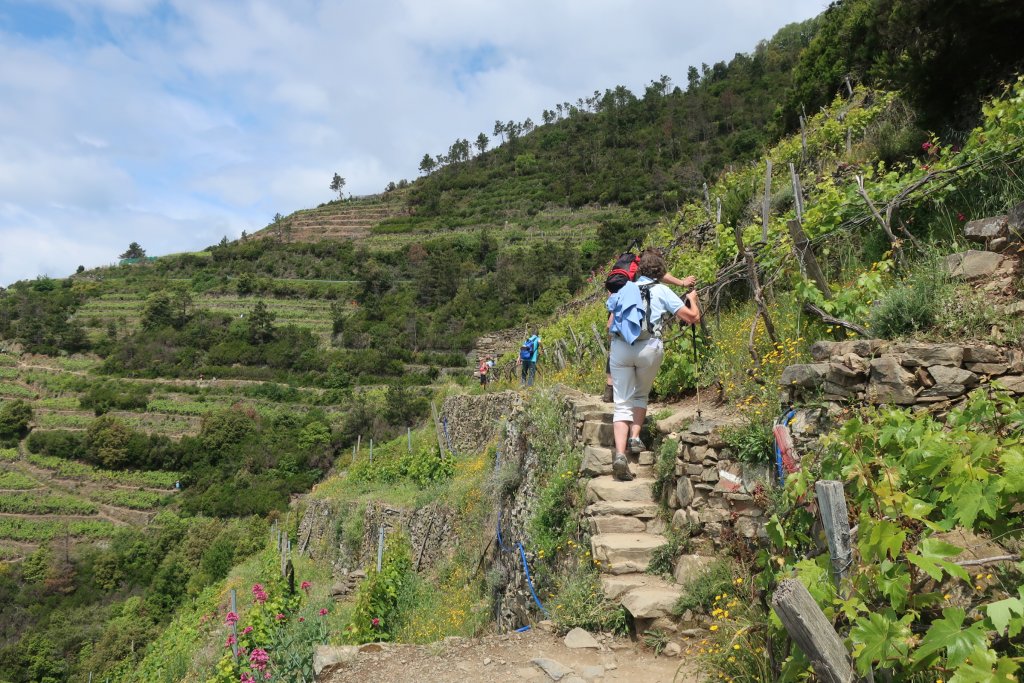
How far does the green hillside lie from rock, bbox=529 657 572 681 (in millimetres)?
486

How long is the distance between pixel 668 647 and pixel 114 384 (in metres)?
54.2

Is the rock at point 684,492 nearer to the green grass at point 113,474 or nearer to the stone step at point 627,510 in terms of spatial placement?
the stone step at point 627,510

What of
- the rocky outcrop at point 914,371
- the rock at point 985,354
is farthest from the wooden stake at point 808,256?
the rock at point 985,354

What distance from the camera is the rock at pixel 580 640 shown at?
4078 mm

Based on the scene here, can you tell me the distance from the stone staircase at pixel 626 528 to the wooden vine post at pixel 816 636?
1700 millimetres

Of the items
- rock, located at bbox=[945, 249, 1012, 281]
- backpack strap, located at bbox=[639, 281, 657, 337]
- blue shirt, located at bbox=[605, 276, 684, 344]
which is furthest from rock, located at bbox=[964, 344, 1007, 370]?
backpack strap, located at bbox=[639, 281, 657, 337]

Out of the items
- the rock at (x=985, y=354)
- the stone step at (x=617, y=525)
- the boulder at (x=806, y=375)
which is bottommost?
the stone step at (x=617, y=525)

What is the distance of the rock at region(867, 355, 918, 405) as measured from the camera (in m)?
3.54

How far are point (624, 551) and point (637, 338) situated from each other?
1.60 meters

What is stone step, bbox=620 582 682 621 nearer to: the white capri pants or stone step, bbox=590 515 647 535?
stone step, bbox=590 515 647 535

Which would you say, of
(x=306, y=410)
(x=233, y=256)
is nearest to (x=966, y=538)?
(x=306, y=410)

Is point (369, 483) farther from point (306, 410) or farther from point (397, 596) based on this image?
point (306, 410)

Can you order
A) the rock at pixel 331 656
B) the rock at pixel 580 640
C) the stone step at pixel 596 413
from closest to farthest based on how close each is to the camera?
1. the rock at pixel 580 640
2. the rock at pixel 331 656
3. the stone step at pixel 596 413

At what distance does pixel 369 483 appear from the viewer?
1678 cm
